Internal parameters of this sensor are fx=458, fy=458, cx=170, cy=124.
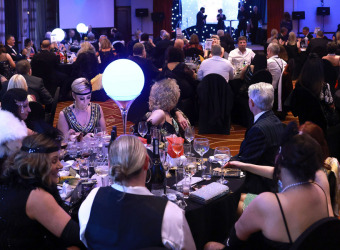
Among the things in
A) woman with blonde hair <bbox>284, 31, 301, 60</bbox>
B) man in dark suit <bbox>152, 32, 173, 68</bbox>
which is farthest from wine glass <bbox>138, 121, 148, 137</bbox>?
woman with blonde hair <bbox>284, 31, 301, 60</bbox>

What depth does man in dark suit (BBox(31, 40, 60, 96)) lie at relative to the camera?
8562 mm

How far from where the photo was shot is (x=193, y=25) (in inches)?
762

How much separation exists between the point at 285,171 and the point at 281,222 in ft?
0.84

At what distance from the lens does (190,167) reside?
3178 millimetres

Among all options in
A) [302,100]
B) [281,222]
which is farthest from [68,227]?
[302,100]

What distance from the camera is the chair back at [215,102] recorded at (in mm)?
6770

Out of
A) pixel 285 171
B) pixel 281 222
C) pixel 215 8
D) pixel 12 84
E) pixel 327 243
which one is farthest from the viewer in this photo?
pixel 215 8

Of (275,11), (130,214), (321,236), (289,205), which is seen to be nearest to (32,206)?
(130,214)

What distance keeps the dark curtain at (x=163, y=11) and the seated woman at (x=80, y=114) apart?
14.0 metres

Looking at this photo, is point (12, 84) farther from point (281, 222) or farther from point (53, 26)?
point (53, 26)

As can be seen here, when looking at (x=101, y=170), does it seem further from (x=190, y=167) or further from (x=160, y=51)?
(x=160, y=51)

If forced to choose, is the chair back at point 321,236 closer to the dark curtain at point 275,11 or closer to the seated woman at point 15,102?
the seated woman at point 15,102

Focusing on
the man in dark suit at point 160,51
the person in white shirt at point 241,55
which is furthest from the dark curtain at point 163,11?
the person in white shirt at point 241,55

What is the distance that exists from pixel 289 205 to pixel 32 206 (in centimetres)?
122
